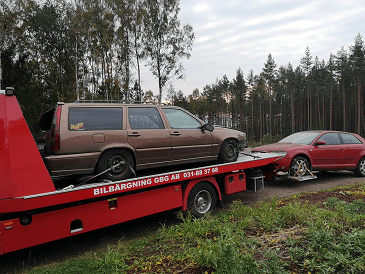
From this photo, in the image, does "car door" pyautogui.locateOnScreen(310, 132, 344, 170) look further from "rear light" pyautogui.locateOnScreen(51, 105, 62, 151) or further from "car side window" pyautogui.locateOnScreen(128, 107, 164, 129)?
"rear light" pyautogui.locateOnScreen(51, 105, 62, 151)

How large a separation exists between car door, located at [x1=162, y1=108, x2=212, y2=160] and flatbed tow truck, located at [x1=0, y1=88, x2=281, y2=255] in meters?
0.50

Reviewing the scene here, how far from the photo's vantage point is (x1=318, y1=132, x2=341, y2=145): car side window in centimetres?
870

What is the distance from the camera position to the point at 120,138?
4.56m

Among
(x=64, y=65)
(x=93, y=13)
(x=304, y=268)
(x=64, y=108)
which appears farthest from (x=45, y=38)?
(x=304, y=268)

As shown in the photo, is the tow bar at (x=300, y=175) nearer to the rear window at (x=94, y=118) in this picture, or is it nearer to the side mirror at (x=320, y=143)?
the side mirror at (x=320, y=143)

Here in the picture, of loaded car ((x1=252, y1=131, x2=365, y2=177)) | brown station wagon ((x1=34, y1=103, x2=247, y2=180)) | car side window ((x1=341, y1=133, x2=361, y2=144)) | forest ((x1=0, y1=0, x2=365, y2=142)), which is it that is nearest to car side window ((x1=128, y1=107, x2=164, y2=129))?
brown station wagon ((x1=34, y1=103, x2=247, y2=180))

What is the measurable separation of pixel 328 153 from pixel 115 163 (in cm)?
721

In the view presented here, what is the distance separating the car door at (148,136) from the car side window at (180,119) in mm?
235

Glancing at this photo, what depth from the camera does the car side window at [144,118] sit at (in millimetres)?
4906

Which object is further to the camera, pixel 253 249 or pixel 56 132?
pixel 56 132

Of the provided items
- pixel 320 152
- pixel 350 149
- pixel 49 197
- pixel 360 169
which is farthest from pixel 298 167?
pixel 49 197

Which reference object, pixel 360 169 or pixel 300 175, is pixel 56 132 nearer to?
pixel 300 175

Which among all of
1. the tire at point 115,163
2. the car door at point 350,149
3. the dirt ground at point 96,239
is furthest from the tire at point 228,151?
the car door at point 350,149

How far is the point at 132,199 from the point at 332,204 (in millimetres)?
4140
